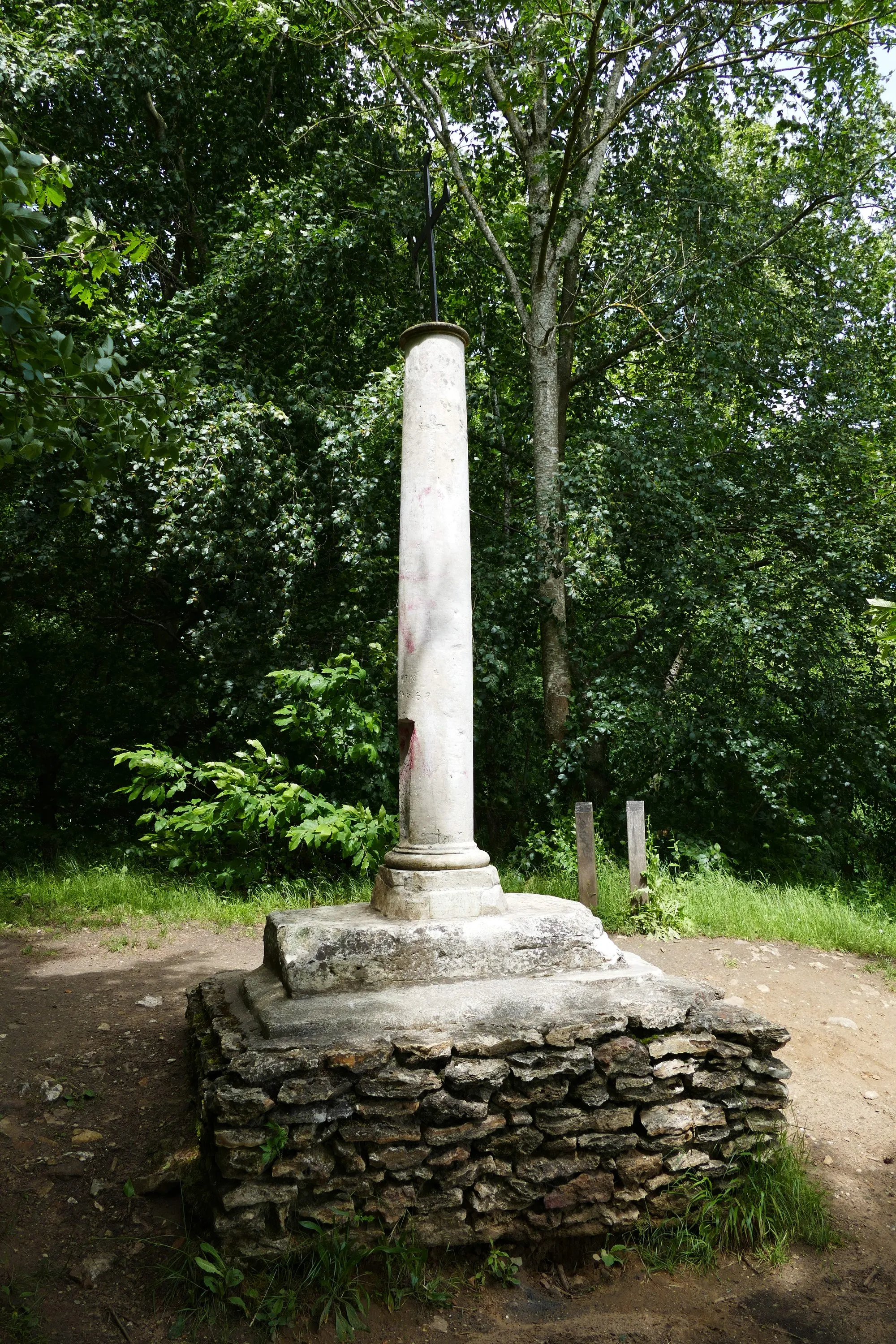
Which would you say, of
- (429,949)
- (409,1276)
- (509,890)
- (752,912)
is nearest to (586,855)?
(509,890)

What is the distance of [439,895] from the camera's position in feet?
12.0

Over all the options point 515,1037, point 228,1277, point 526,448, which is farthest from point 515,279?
point 228,1277

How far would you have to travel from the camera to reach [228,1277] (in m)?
2.63

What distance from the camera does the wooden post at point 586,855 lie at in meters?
6.59

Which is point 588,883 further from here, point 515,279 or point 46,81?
point 46,81

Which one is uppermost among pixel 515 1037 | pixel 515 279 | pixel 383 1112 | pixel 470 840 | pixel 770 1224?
pixel 515 279

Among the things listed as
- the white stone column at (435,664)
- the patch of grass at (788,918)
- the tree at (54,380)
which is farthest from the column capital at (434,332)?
the patch of grass at (788,918)

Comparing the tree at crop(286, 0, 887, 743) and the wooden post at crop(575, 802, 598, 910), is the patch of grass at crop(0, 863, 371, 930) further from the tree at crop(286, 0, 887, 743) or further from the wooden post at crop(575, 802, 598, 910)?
the tree at crop(286, 0, 887, 743)

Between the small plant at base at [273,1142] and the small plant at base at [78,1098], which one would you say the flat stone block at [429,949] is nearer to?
the small plant at base at [273,1142]

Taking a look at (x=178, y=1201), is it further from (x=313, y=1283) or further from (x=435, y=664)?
(x=435, y=664)

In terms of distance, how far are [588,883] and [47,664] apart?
8.22 metres

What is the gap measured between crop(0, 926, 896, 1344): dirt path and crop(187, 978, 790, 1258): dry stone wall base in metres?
0.25

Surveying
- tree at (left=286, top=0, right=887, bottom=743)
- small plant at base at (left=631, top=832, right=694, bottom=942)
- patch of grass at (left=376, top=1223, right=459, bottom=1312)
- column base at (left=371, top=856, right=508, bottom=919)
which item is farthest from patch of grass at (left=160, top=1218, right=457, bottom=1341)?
tree at (left=286, top=0, right=887, bottom=743)

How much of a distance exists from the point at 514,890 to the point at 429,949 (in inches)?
165
